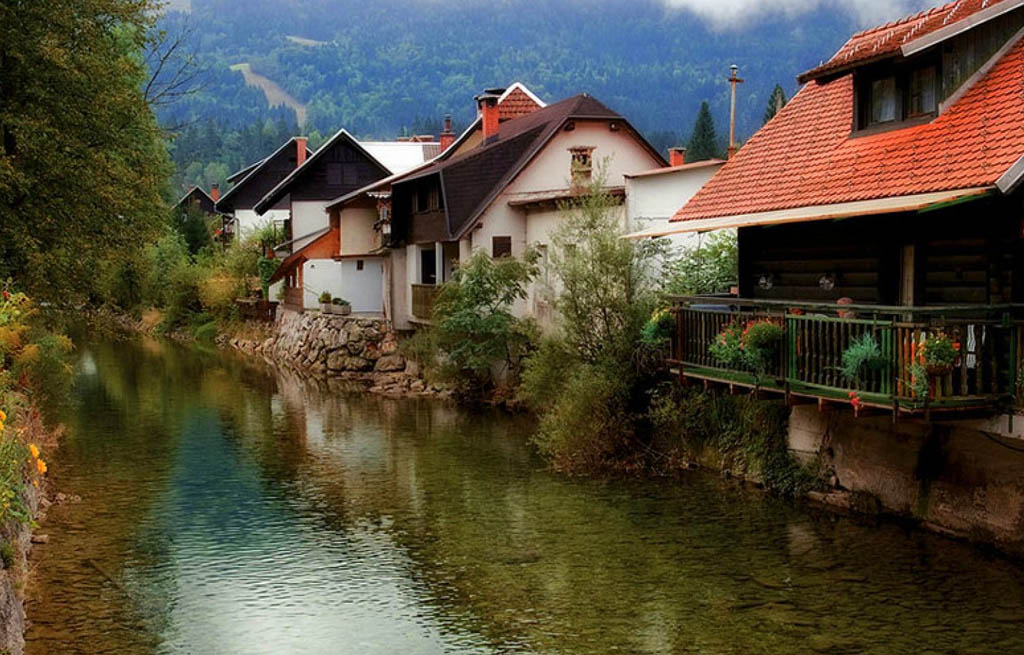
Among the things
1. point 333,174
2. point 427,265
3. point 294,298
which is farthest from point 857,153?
point 333,174

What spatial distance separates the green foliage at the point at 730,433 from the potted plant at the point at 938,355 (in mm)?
6564

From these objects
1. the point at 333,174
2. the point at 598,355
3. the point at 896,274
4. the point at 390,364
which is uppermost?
the point at 333,174

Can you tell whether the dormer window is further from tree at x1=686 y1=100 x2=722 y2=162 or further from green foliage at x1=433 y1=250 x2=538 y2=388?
tree at x1=686 y1=100 x2=722 y2=162

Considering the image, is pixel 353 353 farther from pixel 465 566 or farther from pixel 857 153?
pixel 857 153

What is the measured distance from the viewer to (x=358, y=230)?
52.2 m

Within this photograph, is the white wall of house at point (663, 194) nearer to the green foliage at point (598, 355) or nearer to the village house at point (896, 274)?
the green foliage at point (598, 355)

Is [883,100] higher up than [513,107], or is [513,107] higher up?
[513,107]

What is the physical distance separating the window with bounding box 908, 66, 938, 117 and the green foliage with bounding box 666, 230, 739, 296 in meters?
6.71

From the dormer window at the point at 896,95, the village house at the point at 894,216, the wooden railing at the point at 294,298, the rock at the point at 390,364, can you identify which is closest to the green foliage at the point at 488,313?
the rock at the point at 390,364

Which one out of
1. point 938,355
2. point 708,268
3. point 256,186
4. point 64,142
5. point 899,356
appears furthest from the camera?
point 256,186

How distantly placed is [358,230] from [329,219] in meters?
6.85

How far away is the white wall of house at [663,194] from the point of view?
28.9 m

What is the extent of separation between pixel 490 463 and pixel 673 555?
28.2ft

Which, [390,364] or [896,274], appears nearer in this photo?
[896,274]
